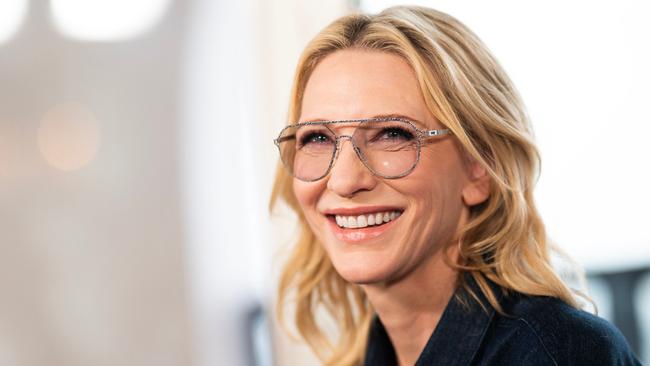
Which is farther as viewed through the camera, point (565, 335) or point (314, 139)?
point (314, 139)

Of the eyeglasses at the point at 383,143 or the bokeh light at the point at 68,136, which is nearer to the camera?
the eyeglasses at the point at 383,143

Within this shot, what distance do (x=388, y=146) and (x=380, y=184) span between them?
0.23ft

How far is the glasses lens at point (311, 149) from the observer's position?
4.95 feet

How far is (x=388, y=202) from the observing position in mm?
1467

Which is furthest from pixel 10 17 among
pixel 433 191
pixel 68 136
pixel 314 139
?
pixel 433 191

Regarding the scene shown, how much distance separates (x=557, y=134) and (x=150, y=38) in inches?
57.8

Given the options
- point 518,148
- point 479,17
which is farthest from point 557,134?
point 518,148

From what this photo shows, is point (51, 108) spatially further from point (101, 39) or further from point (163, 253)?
point (163, 253)

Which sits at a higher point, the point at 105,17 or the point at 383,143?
the point at 105,17

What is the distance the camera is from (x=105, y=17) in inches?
111

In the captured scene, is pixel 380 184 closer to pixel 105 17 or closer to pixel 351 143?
pixel 351 143

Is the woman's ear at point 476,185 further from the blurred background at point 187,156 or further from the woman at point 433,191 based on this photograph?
the blurred background at point 187,156

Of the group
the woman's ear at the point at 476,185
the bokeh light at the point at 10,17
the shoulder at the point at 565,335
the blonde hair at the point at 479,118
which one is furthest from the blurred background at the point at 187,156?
the shoulder at the point at 565,335

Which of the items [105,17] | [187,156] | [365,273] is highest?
[105,17]
